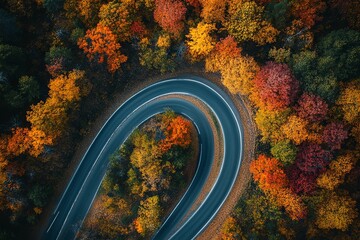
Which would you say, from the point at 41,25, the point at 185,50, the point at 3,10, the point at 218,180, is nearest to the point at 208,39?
the point at 185,50

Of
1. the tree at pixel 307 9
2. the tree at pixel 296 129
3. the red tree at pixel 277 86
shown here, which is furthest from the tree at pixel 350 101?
the tree at pixel 307 9

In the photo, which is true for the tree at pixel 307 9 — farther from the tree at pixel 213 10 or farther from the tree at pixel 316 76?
the tree at pixel 213 10

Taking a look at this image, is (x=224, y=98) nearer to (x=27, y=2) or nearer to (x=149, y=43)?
(x=149, y=43)

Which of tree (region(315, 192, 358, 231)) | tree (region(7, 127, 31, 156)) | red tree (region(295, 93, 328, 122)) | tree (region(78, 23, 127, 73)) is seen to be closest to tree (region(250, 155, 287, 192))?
tree (region(315, 192, 358, 231))

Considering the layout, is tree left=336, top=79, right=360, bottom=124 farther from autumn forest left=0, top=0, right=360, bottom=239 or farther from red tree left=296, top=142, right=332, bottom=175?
red tree left=296, top=142, right=332, bottom=175

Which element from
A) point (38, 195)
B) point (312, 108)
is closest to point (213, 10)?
point (312, 108)

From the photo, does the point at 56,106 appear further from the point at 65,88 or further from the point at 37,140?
the point at 37,140
